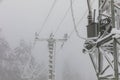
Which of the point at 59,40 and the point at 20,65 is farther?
the point at 20,65

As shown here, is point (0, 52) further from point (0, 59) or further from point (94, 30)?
point (94, 30)

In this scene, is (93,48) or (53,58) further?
(53,58)

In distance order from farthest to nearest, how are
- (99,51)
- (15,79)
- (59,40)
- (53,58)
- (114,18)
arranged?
(15,79)
(59,40)
(53,58)
(99,51)
(114,18)

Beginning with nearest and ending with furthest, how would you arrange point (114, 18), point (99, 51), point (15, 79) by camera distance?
point (114, 18) → point (99, 51) → point (15, 79)

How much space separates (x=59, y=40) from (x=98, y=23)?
2332cm

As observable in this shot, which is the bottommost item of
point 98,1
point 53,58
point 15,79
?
point 15,79

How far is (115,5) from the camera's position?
9961 millimetres

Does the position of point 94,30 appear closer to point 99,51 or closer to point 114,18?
point 99,51

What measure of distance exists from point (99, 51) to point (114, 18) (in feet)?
6.20

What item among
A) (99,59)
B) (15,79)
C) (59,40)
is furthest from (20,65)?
(99,59)

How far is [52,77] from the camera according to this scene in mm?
29750

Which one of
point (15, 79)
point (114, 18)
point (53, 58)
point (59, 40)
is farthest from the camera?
point (15, 79)

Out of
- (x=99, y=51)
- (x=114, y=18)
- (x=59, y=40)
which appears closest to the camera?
(x=114, y=18)

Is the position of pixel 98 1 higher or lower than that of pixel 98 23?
higher
